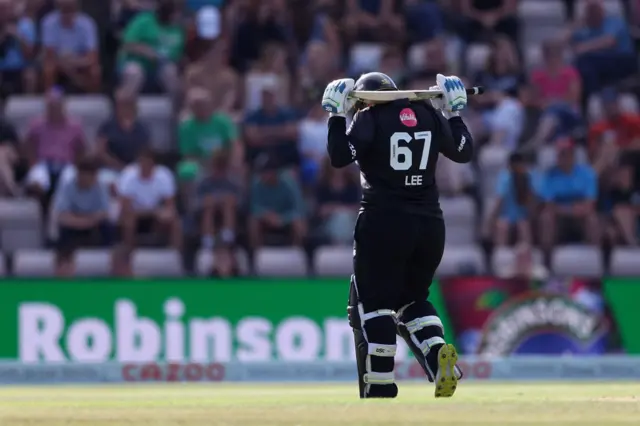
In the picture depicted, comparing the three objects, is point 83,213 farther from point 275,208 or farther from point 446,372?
point 446,372

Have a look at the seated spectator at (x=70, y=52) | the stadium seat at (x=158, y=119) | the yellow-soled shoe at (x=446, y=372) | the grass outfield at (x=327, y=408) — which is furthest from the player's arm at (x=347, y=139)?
the seated spectator at (x=70, y=52)

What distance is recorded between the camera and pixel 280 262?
566 inches

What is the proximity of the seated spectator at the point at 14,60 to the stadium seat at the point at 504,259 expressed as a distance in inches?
209

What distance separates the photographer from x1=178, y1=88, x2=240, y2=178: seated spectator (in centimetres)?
1496

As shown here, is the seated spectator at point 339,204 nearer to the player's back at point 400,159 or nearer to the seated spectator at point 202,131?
the seated spectator at point 202,131

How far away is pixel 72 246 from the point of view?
14.3 metres

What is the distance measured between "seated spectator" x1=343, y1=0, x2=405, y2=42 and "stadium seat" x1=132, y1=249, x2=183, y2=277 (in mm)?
3470

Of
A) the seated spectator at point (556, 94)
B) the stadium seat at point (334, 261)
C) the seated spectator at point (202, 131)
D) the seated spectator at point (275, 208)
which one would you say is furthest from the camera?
the seated spectator at point (556, 94)

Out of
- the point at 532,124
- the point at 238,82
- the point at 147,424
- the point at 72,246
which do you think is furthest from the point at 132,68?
the point at 147,424

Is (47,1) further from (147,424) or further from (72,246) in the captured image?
(147,424)

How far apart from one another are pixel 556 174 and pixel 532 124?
1097mm

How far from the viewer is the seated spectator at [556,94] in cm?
1545

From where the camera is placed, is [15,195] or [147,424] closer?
[147,424]

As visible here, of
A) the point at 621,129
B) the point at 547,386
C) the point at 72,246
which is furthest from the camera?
the point at 621,129
